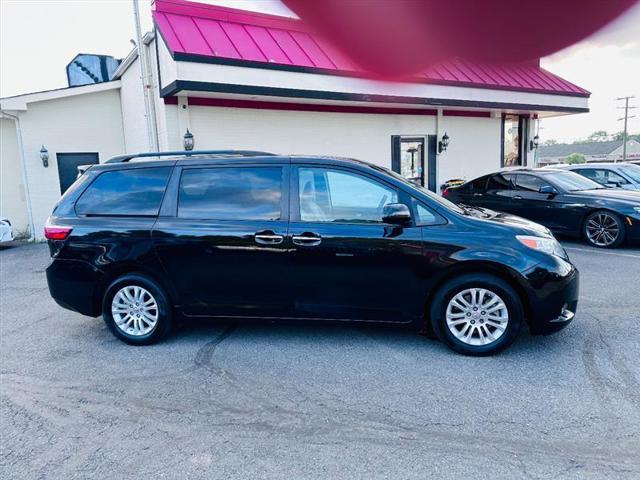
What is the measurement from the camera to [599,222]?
8.41 m

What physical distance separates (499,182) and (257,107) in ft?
18.8

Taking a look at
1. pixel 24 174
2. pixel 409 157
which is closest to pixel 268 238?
pixel 24 174

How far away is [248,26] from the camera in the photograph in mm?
10648

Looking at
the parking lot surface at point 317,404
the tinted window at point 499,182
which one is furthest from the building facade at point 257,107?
the parking lot surface at point 317,404

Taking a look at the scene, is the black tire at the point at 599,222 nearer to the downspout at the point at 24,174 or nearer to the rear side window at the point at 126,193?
the rear side window at the point at 126,193

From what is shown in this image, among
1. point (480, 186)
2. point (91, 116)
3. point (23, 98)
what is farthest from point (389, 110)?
point (23, 98)

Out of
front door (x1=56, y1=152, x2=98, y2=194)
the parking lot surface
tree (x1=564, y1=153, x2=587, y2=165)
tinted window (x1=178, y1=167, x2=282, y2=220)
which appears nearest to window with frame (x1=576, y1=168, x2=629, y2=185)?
the parking lot surface

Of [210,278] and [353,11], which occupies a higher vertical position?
[353,11]

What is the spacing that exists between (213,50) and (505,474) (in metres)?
9.00

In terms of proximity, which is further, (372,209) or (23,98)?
(23,98)

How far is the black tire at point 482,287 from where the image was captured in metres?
3.87

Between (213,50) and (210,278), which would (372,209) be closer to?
(210,278)

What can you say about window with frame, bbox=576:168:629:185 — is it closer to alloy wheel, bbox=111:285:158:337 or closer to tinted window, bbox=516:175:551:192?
tinted window, bbox=516:175:551:192

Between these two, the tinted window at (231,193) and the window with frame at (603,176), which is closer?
the tinted window at (231,193)
